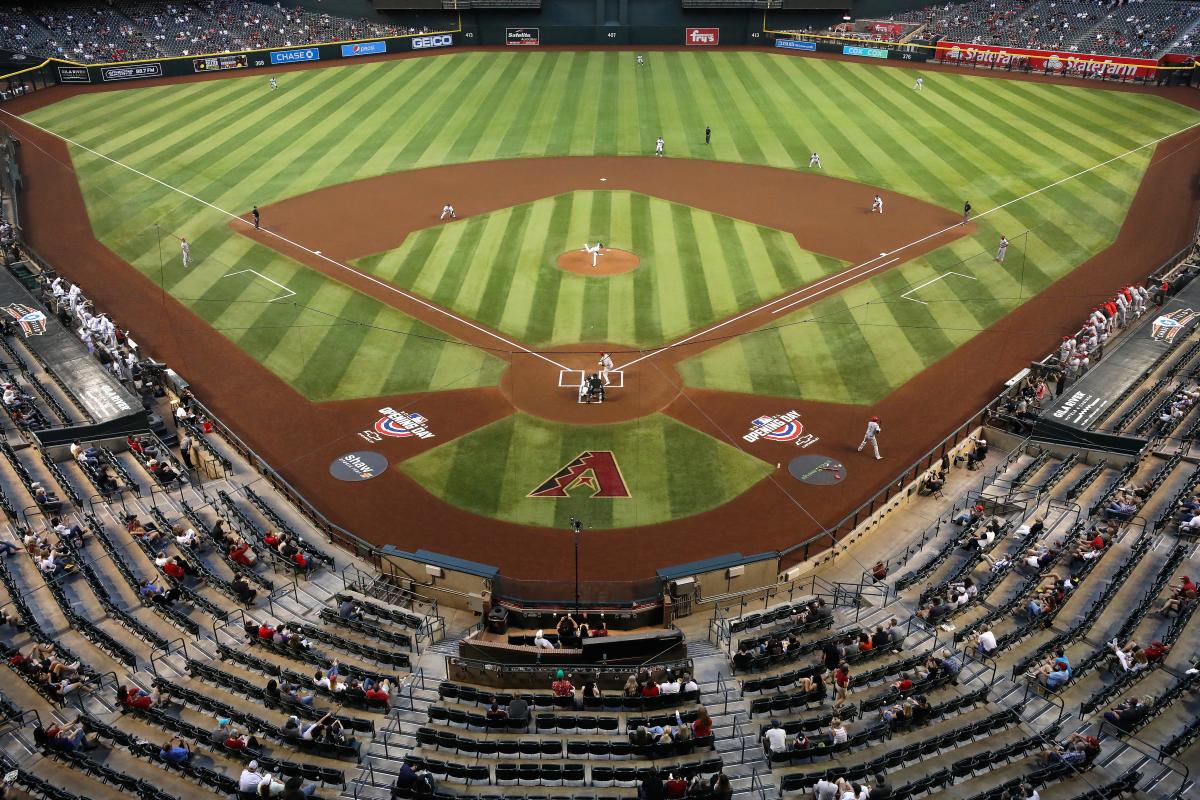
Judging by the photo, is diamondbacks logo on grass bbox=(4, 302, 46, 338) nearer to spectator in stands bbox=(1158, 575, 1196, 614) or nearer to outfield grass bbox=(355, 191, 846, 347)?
outfield grass bbox=(355, 191, 846, 347)

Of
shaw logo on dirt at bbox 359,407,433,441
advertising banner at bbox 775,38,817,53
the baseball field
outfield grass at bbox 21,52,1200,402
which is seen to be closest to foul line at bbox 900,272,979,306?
the baseball field

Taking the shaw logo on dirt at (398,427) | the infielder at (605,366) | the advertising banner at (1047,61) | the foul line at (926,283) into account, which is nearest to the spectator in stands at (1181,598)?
the infielder at (605,366)

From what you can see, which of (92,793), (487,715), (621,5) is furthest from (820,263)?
(621,5)

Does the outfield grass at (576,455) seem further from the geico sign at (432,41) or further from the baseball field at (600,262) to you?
the geico sign at (432,41)

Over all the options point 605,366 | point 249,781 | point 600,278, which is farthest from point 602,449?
point 249,781

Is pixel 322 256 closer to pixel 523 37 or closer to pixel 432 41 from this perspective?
pixel 432 41
